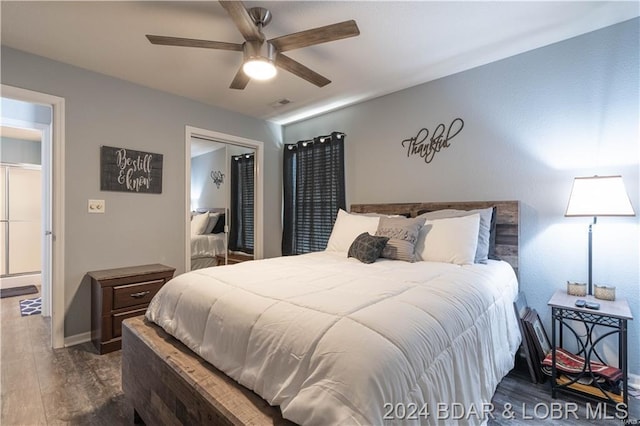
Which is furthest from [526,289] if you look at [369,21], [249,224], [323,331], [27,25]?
[27,25]

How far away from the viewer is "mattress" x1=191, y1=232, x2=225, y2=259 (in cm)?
357

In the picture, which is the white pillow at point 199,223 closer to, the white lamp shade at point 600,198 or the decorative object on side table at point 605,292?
the white lamp shade at point 600,198

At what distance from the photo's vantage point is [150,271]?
2.76 m

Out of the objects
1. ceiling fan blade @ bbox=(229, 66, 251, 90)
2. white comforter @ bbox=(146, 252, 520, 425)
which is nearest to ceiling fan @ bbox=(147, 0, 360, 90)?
ceiling fan blade @ bbox=(229, 66, 251, 90)

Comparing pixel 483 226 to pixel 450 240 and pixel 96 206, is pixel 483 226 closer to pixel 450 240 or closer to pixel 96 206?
pixel 450 240

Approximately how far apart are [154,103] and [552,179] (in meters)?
3.75

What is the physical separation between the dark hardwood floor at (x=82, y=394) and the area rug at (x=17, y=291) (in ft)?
7.04

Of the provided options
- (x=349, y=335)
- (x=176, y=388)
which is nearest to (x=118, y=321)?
(x=176, y=388)


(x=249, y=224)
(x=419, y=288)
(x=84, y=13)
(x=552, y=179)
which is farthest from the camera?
(x=249, y=224)

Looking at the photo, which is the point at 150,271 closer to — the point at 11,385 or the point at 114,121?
the point at 11,385

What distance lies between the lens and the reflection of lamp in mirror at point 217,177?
378 cm

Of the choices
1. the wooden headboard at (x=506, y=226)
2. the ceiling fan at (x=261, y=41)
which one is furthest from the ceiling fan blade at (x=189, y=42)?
the wooden headboard at (x=506, y=226)

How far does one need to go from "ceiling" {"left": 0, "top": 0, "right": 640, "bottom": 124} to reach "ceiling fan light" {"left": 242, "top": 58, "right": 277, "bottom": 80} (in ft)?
1.18

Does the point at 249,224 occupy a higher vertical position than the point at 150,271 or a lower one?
higher
